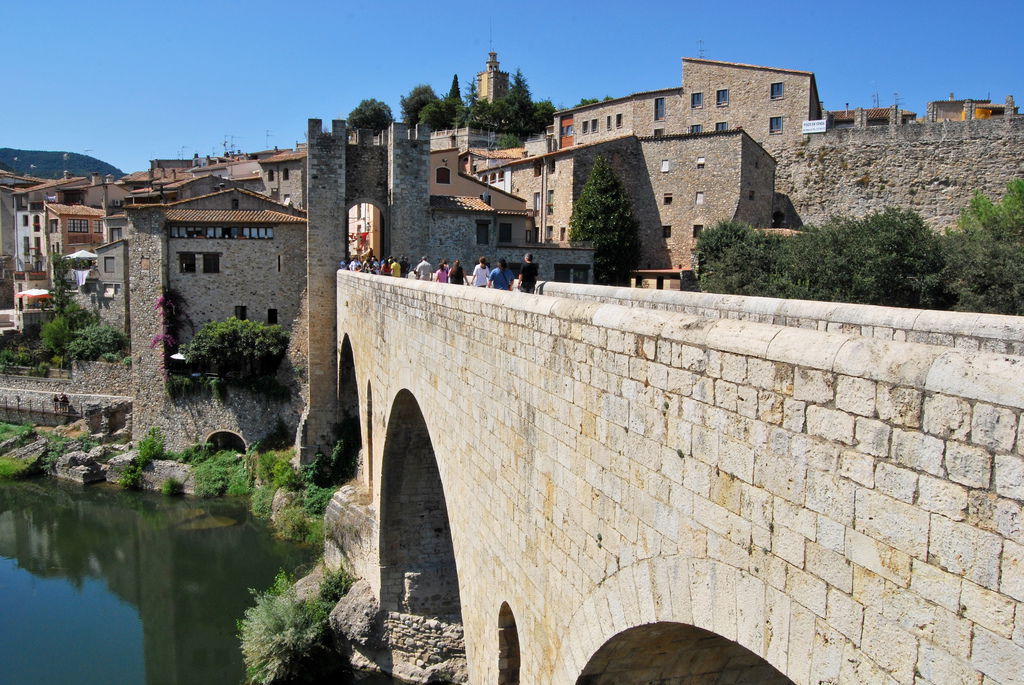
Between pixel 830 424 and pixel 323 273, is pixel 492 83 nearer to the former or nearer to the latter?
pixel 323 273

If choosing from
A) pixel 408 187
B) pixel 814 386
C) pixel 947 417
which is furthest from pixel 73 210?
pixel 947 417

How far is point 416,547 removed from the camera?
16.2m

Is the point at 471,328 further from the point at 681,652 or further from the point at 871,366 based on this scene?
the point at 871,366

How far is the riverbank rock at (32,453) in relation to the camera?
29.8m

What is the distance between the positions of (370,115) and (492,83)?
18.7 metres

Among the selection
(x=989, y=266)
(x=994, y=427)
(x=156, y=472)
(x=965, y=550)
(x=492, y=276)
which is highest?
(x=989, y=266)

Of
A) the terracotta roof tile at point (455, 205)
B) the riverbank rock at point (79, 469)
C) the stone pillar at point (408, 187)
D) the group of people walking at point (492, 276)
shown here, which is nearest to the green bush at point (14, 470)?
the riverbank rock at point (79, 469)

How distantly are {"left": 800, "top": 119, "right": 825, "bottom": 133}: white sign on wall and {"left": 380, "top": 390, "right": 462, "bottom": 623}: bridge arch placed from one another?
90.3 ft

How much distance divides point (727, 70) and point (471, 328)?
34.8 meters

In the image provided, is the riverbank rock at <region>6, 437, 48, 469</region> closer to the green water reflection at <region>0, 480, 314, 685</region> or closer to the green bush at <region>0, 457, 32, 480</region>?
the green bush at <region>0, 457, 32, 480</region>

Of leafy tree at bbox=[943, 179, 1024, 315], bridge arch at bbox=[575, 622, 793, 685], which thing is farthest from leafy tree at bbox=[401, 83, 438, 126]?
bridge arch at bbox=[575, 622, 793, 685]

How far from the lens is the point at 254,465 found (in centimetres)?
2722

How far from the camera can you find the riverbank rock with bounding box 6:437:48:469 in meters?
29.8

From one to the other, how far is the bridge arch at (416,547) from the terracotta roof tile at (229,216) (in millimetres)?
16091
